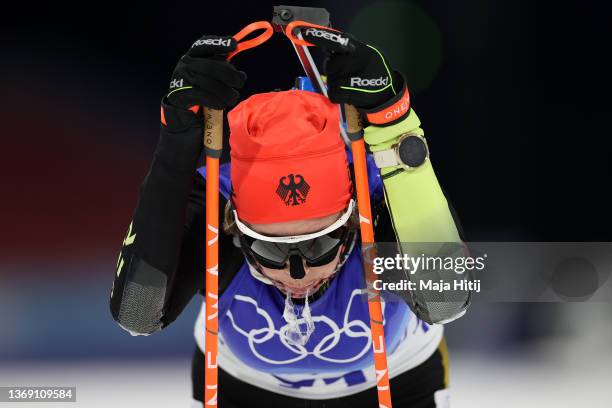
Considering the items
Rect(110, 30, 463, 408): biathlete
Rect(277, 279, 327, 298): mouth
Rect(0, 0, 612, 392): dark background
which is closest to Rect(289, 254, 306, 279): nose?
Rect(110, 30, 463, 408): biathlete

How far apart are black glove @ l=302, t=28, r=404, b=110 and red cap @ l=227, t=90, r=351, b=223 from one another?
0.32 ft

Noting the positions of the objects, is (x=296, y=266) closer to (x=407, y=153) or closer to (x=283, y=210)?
(x=283, y=210)

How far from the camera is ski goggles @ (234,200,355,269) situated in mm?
1622

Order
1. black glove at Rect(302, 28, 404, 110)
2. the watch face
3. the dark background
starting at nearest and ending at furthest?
black glove at Rect(302, 28, 404, 110) → the watch face → the dark background

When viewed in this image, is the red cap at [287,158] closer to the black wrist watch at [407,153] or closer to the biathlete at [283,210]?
the biathlete at [283,210]

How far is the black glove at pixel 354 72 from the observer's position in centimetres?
148

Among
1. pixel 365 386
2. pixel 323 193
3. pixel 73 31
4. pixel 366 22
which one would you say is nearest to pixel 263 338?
pixel 365 386

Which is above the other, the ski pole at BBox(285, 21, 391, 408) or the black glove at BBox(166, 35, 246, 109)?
the black glove at BBox(166, 35, 246, 109)

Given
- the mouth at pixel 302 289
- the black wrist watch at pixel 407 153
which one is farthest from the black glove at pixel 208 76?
the mouth at pixel 302 289

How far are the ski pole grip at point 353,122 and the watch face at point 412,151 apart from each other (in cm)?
9

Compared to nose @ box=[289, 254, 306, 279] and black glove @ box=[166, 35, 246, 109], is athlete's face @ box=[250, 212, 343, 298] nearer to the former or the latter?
nose @ box=[289, 254, 306, 279]

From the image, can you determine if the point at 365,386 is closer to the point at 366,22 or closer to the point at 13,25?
the point at 366,22

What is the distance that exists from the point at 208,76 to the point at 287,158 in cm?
24

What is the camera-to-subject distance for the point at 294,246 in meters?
1.63
